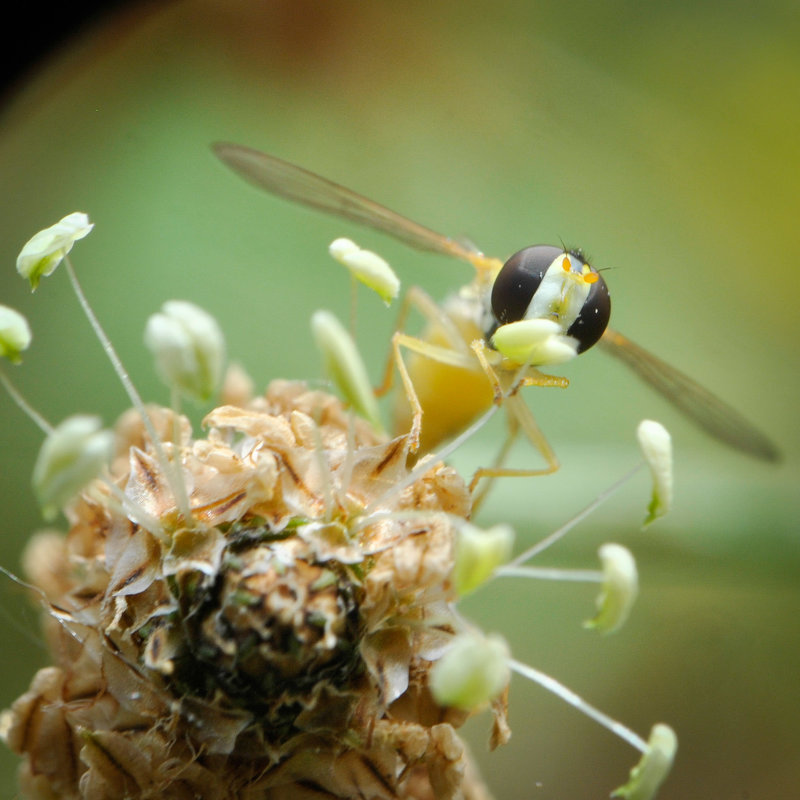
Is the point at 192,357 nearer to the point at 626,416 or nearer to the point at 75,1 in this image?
the point at 75,1

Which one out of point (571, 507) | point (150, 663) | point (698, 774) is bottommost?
point (698, 774)

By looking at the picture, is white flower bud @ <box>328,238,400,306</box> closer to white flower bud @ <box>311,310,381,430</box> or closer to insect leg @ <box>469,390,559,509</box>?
white flower bud @ <box>311,310,381,430</box>

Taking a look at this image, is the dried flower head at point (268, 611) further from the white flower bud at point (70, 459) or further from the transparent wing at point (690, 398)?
the transparent wing at point (690, 398)

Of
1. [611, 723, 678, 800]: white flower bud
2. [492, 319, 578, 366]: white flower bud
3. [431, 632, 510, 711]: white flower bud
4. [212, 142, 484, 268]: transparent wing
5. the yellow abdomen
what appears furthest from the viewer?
the yellow abdomen

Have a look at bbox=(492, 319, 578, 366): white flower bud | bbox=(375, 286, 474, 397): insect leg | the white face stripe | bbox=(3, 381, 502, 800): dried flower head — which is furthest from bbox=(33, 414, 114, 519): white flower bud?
bbox=(375, 286, 474, 397): insect leg

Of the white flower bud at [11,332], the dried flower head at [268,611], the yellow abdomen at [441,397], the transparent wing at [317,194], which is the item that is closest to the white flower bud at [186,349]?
the dried flower head at [268,611]

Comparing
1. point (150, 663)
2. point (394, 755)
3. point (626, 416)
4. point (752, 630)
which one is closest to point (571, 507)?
point (626, 416)
